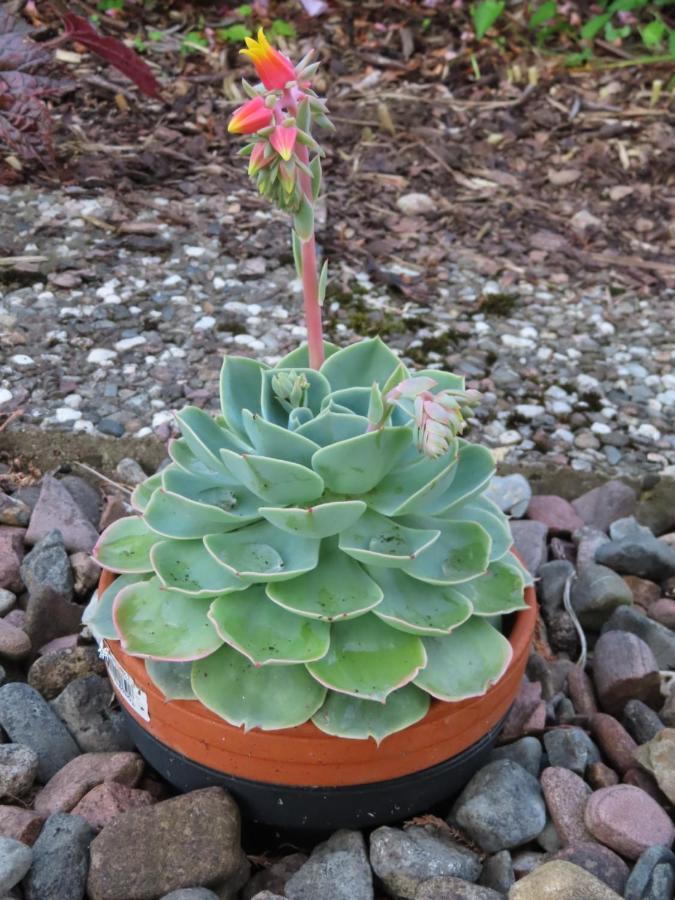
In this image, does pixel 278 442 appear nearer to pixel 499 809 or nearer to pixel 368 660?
pixel 368 660

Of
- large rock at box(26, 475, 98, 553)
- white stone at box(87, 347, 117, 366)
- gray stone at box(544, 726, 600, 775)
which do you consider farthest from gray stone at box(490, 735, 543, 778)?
white stone at box(87, 347, 117, 366)

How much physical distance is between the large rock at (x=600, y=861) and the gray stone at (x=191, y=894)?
1.47 feet

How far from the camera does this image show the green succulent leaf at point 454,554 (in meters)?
1.28

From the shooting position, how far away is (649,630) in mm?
1739

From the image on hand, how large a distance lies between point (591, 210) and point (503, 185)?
30 centimetres

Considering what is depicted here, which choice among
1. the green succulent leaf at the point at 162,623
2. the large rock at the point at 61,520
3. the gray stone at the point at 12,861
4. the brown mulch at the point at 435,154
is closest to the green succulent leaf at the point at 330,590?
the green succulent leaf at the point at 162,623

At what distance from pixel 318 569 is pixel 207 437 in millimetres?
244

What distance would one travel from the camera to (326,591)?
1229 mm

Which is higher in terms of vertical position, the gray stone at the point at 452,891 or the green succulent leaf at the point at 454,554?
the green succulent leaf at the point at 454,554

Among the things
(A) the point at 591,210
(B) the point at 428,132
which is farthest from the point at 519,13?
(A) the point at 591,210

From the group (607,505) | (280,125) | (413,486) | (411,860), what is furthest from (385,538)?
(607,505)

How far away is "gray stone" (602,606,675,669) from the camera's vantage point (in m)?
1.71

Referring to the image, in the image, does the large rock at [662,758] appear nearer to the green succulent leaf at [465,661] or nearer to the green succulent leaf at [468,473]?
the green succulent leaf at [465,661]

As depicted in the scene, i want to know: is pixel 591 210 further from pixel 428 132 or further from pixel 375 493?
pixel 375 493
